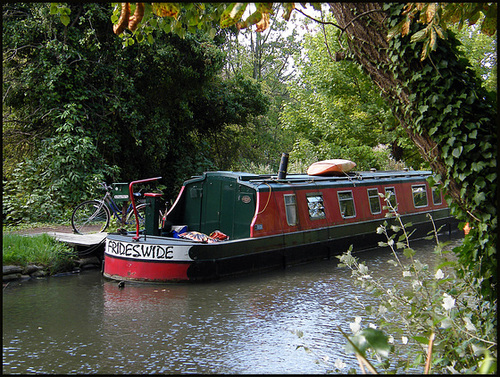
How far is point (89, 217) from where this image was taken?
1339 cm

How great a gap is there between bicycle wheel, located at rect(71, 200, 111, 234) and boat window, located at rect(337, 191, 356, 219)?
5.83 m

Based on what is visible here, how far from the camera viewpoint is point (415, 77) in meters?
4.19

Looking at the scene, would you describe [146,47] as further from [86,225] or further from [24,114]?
[86,225]

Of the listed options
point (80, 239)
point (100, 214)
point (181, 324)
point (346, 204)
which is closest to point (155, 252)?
point (181, 324)

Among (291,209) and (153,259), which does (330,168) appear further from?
(153,259)

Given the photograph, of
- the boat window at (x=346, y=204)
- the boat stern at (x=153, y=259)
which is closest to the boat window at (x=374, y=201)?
the boat window at (x=346, y=204)

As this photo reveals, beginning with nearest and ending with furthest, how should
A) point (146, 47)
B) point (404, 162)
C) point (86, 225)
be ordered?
1. point (86, 225)
2. point (146, 47)
3. point (404, 162)

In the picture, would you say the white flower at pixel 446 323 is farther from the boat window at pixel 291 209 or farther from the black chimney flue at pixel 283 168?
the black chimney flue at pixel 283 168

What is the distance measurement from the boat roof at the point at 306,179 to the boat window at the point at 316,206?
31 centimetres

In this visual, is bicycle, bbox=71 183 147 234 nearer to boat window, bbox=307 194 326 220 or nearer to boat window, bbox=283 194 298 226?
boat window, bbox=283 194 298 226

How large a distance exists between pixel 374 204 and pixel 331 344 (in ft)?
28.2

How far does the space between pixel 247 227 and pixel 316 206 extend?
2.32m

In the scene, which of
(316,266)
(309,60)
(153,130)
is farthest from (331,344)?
(309,60)

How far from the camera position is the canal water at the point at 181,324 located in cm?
581
